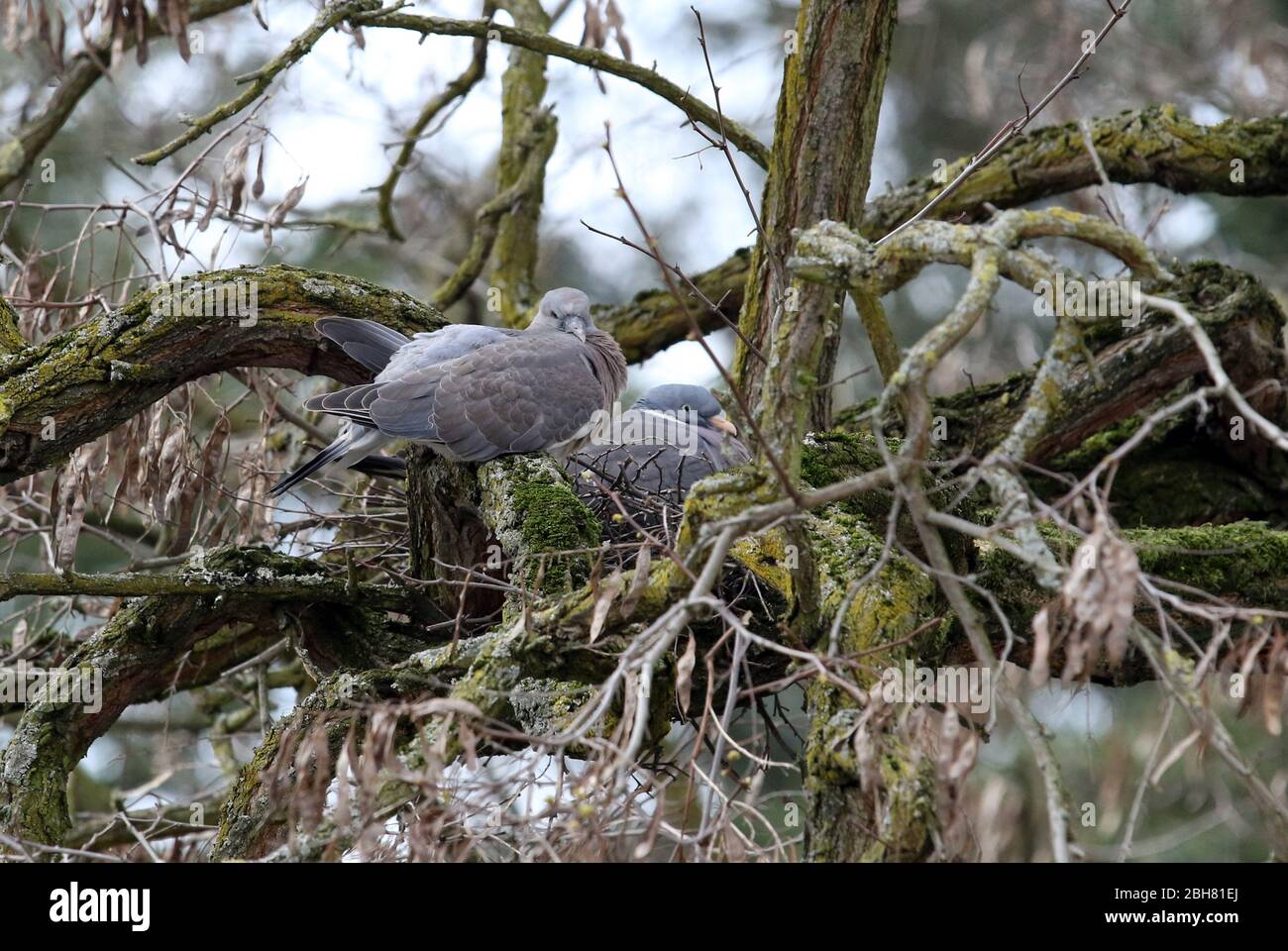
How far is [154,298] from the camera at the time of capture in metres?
3.70

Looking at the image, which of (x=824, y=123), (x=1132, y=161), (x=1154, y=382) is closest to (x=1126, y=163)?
(x=1132, y=161)

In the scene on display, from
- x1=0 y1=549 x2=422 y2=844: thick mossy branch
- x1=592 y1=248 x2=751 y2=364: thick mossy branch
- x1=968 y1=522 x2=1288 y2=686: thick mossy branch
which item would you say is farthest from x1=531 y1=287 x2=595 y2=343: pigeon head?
x1=968 y1=522 x2=1288 y2=686: thick mossy branch

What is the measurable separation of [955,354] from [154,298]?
5.99 meters

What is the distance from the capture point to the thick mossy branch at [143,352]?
358 cm

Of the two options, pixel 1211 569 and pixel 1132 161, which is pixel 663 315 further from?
pixel 1211 569

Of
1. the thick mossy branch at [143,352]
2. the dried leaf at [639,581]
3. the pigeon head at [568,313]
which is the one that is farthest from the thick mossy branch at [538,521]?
the pigeon head at [568,313]

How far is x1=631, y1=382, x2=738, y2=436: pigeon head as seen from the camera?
559 cm

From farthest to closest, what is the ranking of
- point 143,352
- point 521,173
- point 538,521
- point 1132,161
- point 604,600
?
point 521,173 → point 1132,161 → point 143,352 → point 538,521 → point 604,600

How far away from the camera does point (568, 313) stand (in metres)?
4.98

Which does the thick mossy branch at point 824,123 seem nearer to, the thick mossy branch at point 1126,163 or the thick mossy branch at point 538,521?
the thick mossy branch at point 538,521

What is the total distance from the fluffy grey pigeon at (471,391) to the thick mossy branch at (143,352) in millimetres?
150

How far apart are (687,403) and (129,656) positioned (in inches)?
101

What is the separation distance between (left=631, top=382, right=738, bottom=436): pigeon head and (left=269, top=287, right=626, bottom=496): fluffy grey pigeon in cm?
67
